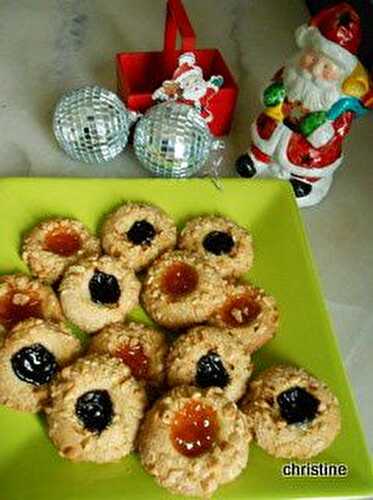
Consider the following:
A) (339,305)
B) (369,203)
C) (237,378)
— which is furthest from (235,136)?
(237,378)

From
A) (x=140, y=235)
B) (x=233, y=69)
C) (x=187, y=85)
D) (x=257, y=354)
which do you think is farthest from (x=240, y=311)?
(x=233, y=69)

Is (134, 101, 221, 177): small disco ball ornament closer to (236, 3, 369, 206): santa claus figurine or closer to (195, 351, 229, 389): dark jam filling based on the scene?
(236, 3, 369, 206): santa claus figurine

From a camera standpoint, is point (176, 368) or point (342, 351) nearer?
point (176, 368)

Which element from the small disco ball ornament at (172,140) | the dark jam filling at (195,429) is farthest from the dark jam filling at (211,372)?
the small disco ball ornament at (172,140)

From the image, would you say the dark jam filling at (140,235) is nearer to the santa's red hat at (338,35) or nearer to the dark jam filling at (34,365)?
the dark jam filling at (34,365)

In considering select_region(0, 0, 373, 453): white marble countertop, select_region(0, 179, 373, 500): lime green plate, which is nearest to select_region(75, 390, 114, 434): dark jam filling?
select_region(0, 179, 373, 500): lime green plate

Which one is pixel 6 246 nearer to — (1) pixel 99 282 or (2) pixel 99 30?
(1) pixel 99 282
